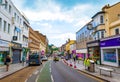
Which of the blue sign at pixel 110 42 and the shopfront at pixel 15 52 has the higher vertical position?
the blue sign at pixel 110 42

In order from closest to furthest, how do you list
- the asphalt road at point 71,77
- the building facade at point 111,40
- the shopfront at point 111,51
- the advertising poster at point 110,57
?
the asphalt road at point 71,77 < the shopfront at point 111,51 < the building facade at point 111,40 < the advertising poster at point 110,57

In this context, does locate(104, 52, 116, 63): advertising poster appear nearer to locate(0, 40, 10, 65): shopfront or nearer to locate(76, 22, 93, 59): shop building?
locate(76, 22, 93, 59): shop building

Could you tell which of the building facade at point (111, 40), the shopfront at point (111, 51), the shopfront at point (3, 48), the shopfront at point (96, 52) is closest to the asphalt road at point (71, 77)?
the shopfront at point (111, 51)

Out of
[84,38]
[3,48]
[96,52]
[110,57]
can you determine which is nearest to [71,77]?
[110,57]

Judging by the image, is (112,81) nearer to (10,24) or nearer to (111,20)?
(111,20)

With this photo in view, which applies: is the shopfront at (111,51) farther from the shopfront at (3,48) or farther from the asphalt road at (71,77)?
the shopfront at (3,48)

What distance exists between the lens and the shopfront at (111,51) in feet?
88.5

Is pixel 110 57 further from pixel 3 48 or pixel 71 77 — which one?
pixel 3 48

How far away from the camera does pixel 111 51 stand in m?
29.5

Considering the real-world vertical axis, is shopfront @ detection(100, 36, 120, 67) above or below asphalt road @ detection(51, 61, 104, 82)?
above

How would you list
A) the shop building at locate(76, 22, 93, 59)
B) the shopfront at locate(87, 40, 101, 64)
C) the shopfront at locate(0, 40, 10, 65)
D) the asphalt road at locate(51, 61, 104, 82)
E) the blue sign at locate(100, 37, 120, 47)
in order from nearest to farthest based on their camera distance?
the asphalt road at locate(51, 61, 104, 82) → the blue sign at locate(100, 37, 120, 47) → the shopfront at locate(0, 40, 10, 65) → the shopfront at locate(87, 40, 101, 64) → the shop building at locate(76, 22, 93, 59)

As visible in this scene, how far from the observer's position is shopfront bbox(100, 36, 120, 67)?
26969mm

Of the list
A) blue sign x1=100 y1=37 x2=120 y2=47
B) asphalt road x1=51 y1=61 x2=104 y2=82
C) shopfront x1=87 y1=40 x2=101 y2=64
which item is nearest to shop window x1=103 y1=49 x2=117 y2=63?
blue sign x1=100 y1=37 x2=120 y2=47

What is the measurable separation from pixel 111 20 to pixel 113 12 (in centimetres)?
180
